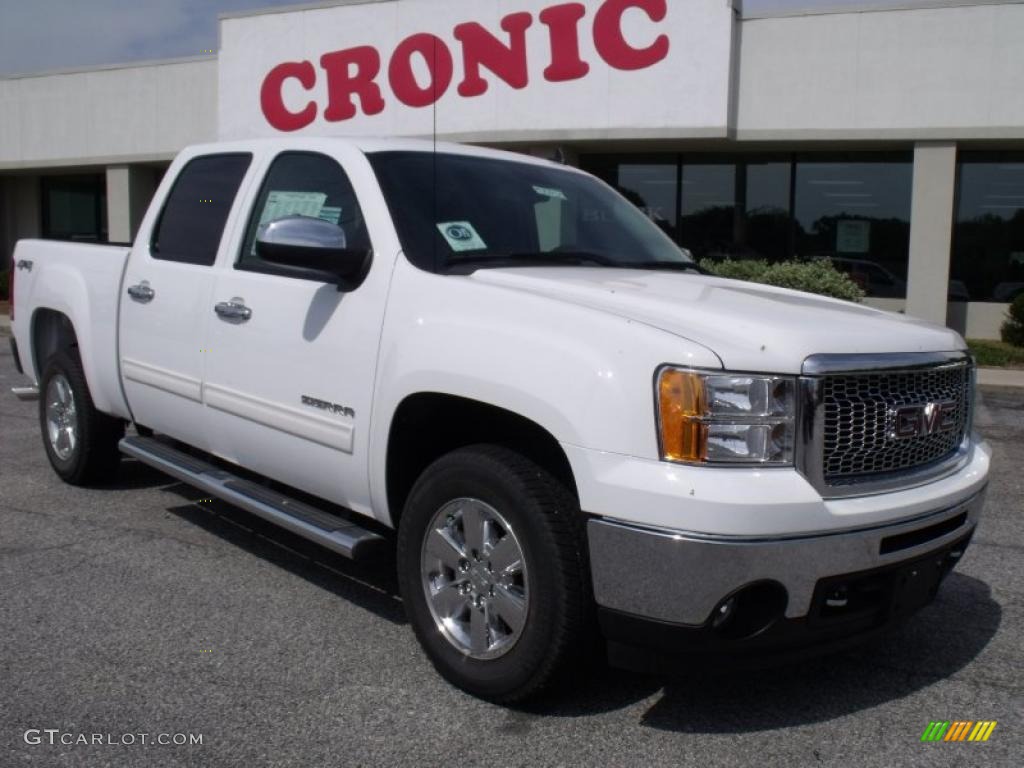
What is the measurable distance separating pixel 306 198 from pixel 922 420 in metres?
2.70

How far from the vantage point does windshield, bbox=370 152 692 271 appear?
4.00 metres

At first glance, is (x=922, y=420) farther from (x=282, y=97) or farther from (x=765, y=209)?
(x=282, y=97)

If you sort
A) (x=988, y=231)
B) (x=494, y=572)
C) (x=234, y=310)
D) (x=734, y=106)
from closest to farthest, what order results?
1. (x=494, y=572)
2. (x=234, y=310)
3. (x=734, y=106)
4. (x=988, y=231)

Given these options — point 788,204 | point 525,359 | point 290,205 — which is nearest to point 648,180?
point 788,204

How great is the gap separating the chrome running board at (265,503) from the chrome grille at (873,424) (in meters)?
1.71

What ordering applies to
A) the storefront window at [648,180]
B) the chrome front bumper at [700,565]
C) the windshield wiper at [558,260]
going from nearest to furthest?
the chrome front bumper at [700,565], the windshield wiper at [558,260], the storefront window at [648,180]

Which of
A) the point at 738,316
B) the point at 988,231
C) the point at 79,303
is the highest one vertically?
the point at 988,231

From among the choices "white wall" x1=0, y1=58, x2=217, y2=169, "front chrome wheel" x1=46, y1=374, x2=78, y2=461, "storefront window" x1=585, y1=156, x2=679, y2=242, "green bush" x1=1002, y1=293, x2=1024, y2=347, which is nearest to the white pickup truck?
"front chrome wheel" x1=46, y1=374, x2=78, y2=461

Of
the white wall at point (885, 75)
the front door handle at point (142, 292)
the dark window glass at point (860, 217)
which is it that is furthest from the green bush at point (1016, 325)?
the front door handle at point (142, 292)

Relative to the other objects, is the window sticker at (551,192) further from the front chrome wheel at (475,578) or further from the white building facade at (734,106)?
the white building facade at (734,106)

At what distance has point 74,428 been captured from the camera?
608 centimetres

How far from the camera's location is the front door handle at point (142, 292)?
204 inches

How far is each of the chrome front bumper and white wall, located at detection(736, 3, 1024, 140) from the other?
13936 mm

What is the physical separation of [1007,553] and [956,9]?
1215 cm
